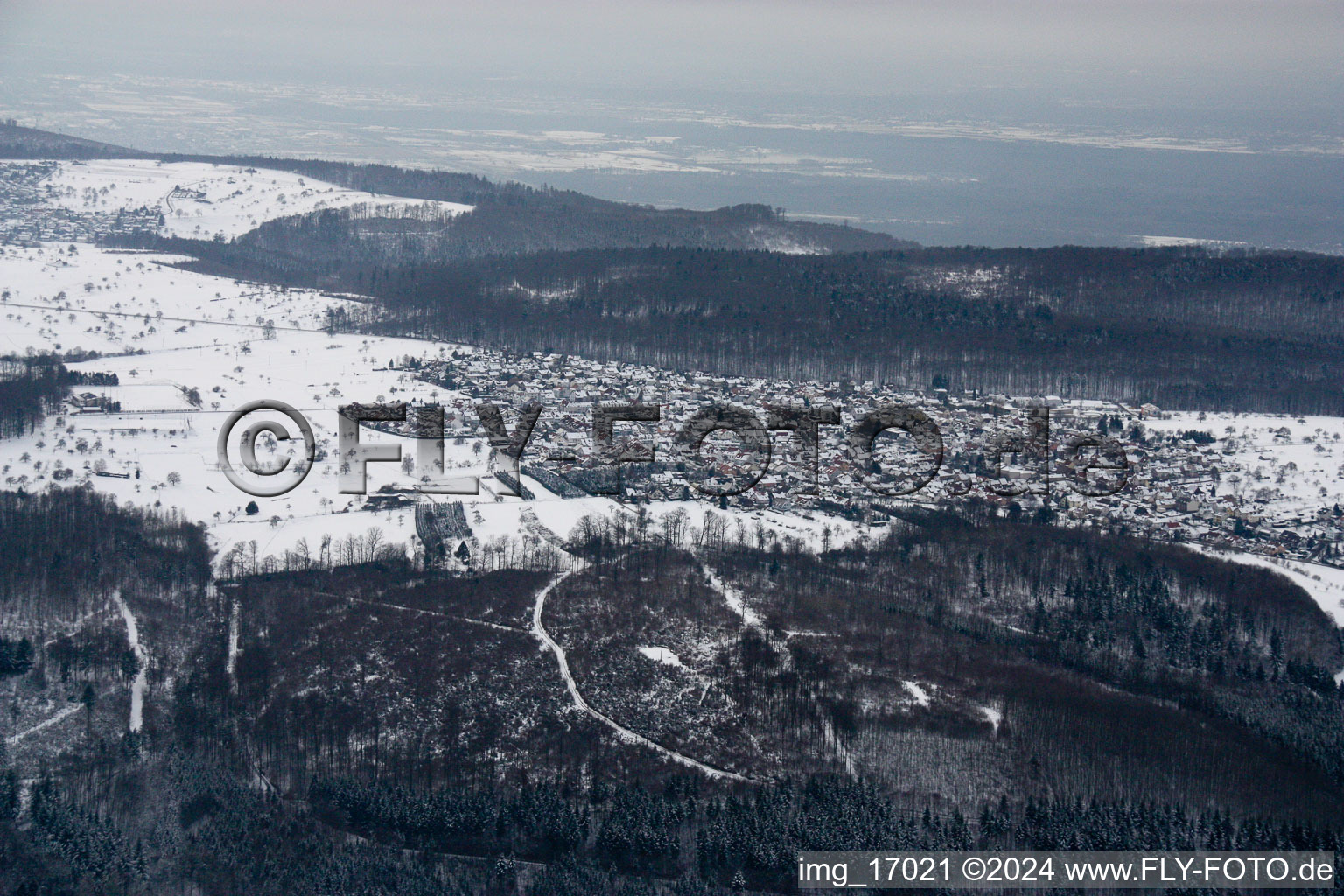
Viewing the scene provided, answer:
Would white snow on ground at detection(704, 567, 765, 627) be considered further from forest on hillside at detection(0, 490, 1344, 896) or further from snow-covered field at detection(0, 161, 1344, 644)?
snow-covered field at detection(0, 161, 1344, 644)

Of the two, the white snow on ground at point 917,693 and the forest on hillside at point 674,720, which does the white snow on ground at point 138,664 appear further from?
the white snow on ground at point 917,693

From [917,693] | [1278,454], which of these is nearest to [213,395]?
[917,693]

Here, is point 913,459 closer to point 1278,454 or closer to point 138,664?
point 1278,454

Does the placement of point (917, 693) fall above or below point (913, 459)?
below

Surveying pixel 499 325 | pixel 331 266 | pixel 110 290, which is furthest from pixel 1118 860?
pixel 331 266

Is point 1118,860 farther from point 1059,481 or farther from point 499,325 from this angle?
point 499,325

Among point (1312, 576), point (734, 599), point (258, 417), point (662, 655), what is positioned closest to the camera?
point (662, 655)

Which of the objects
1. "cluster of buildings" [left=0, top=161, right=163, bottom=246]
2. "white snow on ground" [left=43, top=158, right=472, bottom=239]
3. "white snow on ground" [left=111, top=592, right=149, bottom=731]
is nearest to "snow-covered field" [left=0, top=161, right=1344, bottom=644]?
"cluster of buildings" [left=0, top=161, right=163, bottom=246]
